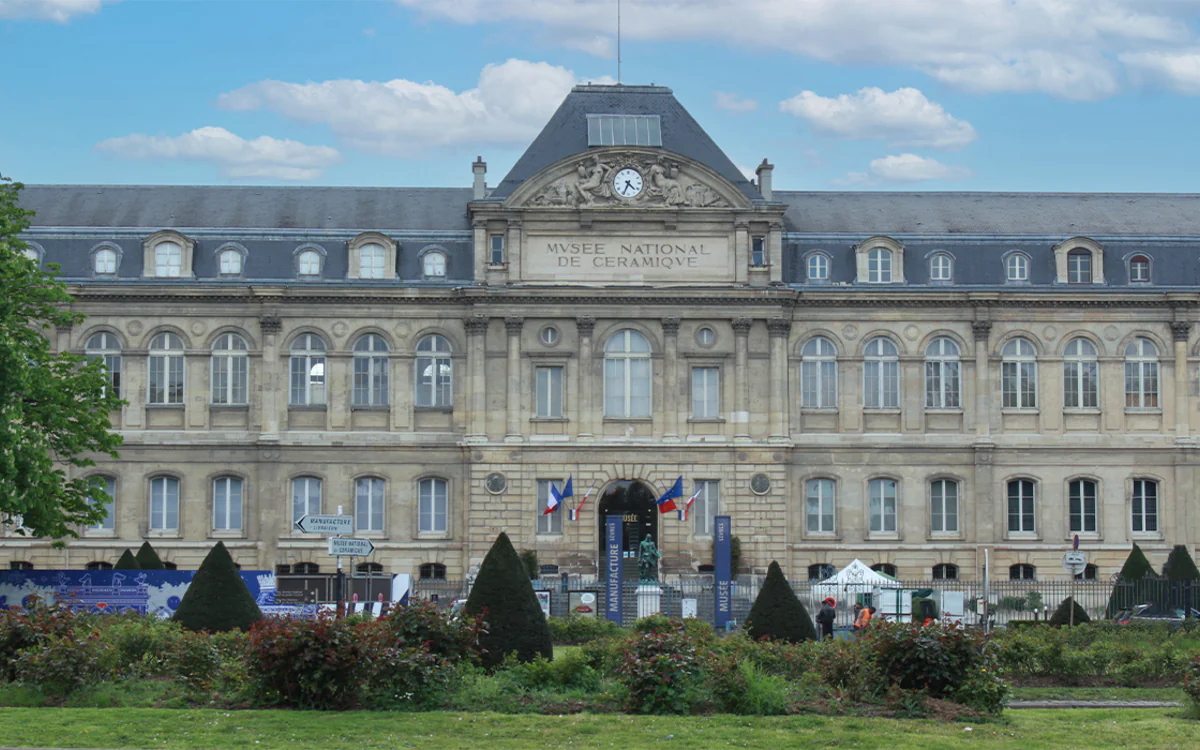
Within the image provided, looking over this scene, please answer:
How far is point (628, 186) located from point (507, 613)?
31.2 m

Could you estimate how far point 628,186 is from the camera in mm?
56375

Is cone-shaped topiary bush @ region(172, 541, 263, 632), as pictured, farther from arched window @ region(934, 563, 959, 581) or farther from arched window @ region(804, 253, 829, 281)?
arched window @ region(934, 563, 959, 581)

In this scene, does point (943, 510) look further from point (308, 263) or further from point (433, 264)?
point (308, 263)

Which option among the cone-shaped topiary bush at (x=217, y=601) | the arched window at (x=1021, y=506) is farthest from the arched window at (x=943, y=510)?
the cone-shaped topiary bush at (x=217, y=601)

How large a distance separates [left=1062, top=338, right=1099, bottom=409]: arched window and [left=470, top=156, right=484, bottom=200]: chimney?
1342 centimetres

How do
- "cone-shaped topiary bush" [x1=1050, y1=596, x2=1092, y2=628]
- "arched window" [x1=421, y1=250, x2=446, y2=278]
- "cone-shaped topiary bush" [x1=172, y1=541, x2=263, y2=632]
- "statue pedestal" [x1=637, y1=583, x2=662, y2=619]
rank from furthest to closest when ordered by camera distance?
"arched window" [x1=421, y1=250, x2=446, y2=278] < "statue pedestal" [x1=637, y1=583, x2=662, y2=619] < "cone-shaped topiary bush" [x1=1050, y1=596, x2=1092, y2=628] < "cone-shaped topiary bush" [x1=172, y1=541, x2=263, y2=632]

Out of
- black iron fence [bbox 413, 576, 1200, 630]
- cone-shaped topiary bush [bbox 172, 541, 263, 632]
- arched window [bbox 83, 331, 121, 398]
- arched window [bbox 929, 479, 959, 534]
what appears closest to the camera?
cone-shaped topiary bush [bbox 172, 541, 263, 632]

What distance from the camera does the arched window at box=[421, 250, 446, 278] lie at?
5747cm

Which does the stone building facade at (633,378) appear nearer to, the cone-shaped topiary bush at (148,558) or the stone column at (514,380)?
the stone column at (514,380)

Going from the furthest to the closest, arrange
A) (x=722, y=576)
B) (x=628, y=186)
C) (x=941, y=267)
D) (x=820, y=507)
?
(x=941, y=267) → (x=820, y=507) → (x=628, y=186) → (x=722, y=576)

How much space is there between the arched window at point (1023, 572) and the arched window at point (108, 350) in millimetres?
32921

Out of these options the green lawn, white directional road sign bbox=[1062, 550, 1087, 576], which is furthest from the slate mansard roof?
the green lawn

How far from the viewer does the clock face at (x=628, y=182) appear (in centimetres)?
5628

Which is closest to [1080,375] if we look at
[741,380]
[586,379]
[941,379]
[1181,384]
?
[1181,384]
